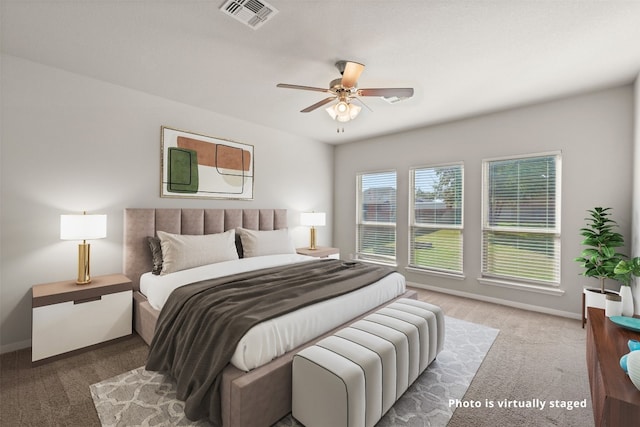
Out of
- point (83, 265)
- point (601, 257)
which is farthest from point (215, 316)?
point (601, 257)

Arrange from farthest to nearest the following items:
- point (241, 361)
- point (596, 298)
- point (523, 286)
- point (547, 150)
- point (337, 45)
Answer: point (523, 286) < point (547, 150) < point (596, 298) < point (337, 45) < point (241, 361)

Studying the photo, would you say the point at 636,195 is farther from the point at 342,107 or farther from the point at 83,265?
the point at 83,265

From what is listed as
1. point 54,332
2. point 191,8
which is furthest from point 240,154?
point 54,332

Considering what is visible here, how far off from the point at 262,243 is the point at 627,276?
3.97 m

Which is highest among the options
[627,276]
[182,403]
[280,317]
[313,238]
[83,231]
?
[83,231]

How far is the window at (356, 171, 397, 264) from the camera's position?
16.8 ft

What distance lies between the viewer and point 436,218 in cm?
454

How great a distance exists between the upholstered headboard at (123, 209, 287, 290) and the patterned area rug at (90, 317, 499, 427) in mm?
1262

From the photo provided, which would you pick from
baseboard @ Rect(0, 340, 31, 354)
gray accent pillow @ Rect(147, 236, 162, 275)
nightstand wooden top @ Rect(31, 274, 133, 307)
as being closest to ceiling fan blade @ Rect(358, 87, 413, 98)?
gray accent pillow @ Rect(147, 236, 162, 275)

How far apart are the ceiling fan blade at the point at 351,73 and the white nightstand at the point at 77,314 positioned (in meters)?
2.85

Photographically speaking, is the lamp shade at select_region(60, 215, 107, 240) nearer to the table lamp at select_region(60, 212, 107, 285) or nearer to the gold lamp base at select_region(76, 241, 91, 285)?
the table lamp at select_region(60, 212, 107, 285)

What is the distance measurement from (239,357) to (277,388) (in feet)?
0.97

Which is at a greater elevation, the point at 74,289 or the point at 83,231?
the point at 83,231

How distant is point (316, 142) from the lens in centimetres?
551
